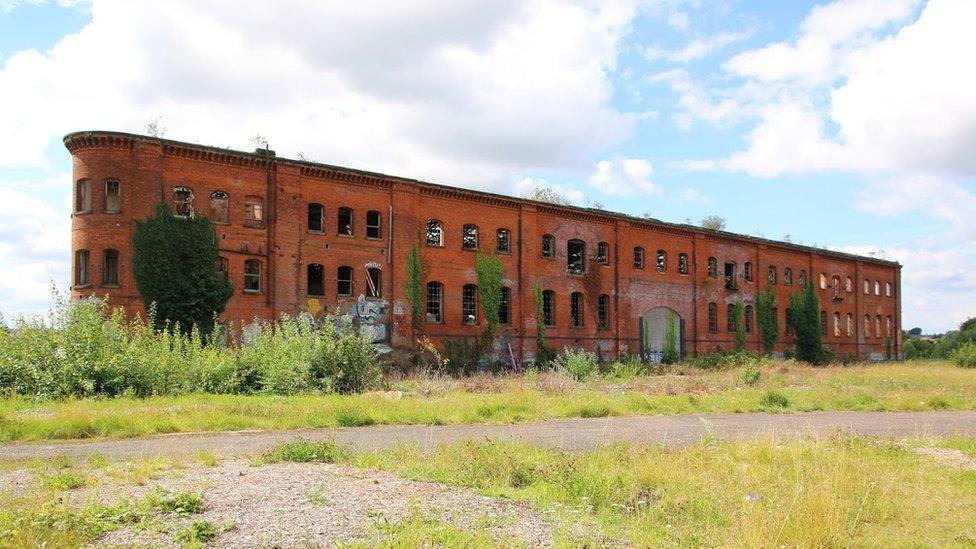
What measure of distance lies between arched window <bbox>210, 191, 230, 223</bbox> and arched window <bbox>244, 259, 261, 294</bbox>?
1.73 m

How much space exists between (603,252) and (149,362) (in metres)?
25.3

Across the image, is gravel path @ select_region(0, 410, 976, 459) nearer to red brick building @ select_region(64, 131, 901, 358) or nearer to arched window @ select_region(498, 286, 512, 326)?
red brick building @ select_region(64, 131, 901, 358)

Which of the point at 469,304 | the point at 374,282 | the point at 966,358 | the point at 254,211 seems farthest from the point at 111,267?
the point at 966,358

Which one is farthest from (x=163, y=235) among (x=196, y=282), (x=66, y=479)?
(x=66, y=479)

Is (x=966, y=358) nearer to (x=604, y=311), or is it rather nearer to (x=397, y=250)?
(x=604, y=311)

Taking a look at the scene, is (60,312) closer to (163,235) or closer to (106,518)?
(163,235)

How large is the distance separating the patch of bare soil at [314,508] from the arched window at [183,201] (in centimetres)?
2025

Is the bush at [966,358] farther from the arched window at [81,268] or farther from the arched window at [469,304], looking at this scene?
the arched window at [81,268]

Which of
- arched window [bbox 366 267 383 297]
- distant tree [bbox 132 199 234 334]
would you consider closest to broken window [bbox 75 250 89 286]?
distant tree [bbox 132 199 234 334]

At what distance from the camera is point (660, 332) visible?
3941cm

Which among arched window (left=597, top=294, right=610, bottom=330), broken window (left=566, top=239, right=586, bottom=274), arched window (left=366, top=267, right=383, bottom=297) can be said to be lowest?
arched window (left=597, top=294, right=610, bottom=330)

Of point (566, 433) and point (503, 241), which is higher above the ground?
point (503, 241)

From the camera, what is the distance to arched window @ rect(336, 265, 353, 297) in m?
28.5

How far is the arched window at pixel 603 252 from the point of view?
121 ft
